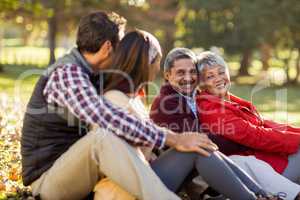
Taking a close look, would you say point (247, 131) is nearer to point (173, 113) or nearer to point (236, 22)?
point (173, 113)

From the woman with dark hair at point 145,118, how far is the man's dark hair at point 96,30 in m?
0.13

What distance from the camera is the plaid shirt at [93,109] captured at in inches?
170

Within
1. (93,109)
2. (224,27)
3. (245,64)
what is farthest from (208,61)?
(245,64)

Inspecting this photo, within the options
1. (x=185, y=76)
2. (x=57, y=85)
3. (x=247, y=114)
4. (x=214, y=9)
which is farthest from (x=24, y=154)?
(x=214, y=9)

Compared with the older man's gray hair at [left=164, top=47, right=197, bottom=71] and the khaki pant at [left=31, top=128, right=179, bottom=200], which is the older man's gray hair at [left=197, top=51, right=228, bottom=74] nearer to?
the older man's gray hair at [left=164, top=47, right=197, bottom=71]

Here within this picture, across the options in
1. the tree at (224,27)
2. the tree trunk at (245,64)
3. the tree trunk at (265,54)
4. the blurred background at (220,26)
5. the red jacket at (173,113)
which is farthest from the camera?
the tree trunk at (245,64)

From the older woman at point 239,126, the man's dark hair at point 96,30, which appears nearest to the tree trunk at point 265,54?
the older woman at point 239,126

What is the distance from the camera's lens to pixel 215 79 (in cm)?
545

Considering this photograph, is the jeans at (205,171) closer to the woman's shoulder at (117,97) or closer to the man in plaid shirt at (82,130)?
the man in plaid shirt at (82,130)

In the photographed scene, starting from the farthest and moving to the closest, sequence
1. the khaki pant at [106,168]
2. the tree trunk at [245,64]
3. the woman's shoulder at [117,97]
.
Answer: the tree trunk at [245,64] < the woman's shoulder at [117,97] < the khaki pant at [106,168]

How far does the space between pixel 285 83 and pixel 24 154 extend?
3383 cm

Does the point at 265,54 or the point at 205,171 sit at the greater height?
the point at 205,171

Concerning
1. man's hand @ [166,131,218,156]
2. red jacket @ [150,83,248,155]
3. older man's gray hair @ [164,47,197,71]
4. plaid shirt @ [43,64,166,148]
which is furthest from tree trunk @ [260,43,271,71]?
plaid shirt @ [43,64,166,148]

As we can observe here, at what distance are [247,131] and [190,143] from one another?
1043 mm
